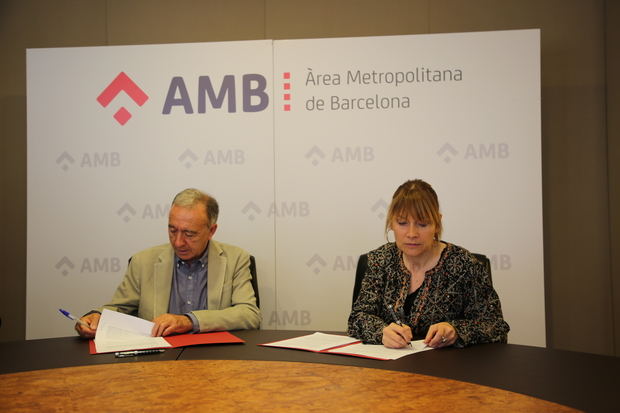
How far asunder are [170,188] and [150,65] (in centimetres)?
81

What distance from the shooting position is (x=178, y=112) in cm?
380

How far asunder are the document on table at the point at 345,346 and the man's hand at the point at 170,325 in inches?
16.9

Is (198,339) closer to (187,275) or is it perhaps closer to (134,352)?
(134,352)

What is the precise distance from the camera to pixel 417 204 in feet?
8.01

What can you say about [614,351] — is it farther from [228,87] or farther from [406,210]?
[228,87]

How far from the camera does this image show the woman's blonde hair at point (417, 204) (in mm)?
2434

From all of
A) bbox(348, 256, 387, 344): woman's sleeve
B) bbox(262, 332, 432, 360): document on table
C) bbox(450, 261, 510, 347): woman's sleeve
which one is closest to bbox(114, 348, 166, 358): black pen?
bbox(262, 332, 432, 360): document on table

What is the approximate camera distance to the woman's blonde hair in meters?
2.43

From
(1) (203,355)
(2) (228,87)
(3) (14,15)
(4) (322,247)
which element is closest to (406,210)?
(1) (203,355)

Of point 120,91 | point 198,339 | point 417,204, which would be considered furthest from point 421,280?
point 120,91

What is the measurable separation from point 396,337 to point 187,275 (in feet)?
4.22

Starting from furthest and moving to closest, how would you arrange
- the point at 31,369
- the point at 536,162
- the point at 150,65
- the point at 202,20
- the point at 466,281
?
1. the point at 202,20
2. the point at 150,65
3. the point at 536,162
4. the point at 466,281
5. the point at 31,369

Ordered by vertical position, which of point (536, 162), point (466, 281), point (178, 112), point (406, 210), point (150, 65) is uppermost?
point (150, 65)

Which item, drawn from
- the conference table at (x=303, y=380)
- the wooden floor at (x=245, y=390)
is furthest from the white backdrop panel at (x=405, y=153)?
the wooden floor at (x=245, y=390)
